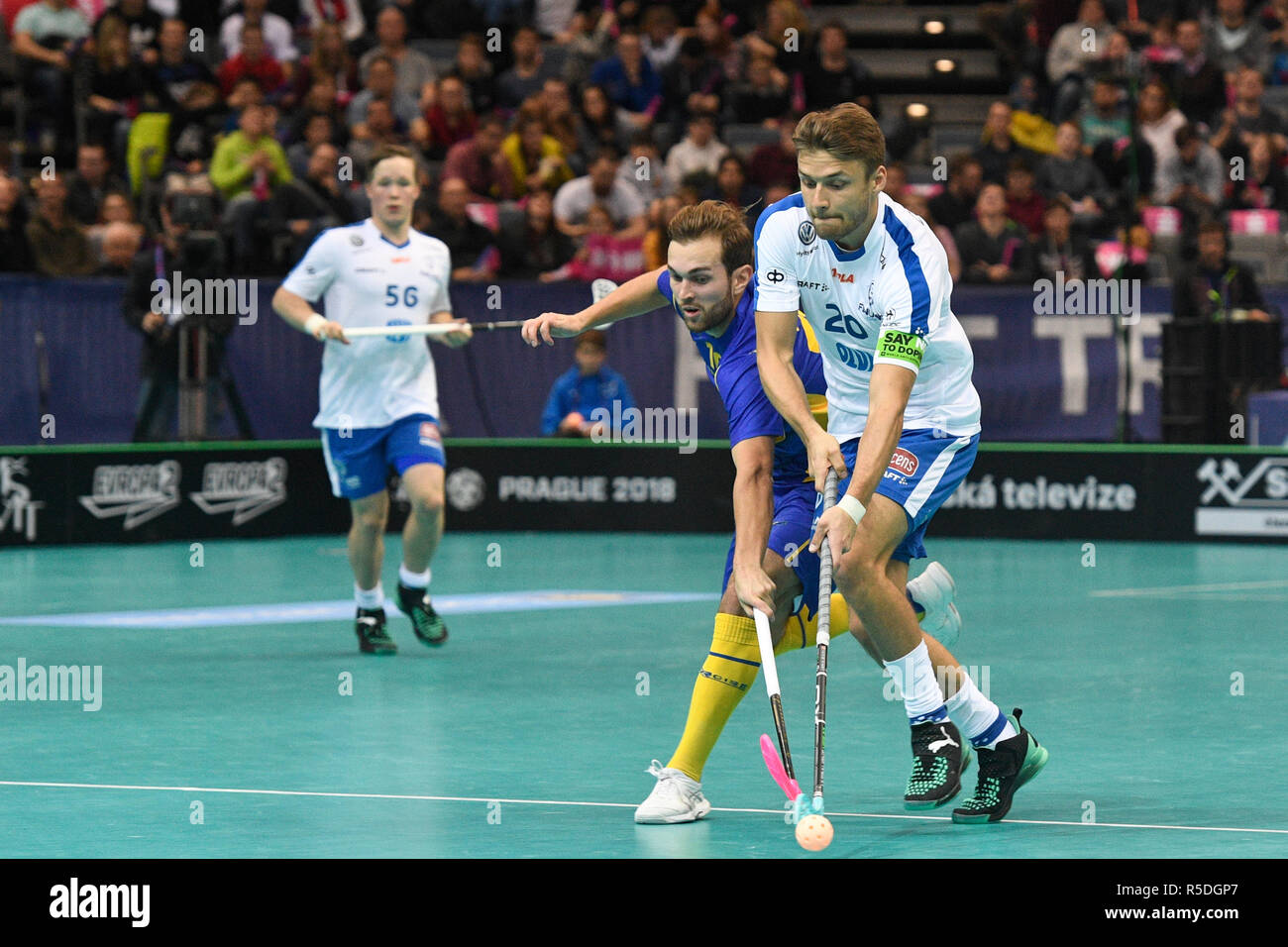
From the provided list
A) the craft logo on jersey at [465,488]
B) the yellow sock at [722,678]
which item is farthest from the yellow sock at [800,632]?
the craft logo on jersey at [465,488]

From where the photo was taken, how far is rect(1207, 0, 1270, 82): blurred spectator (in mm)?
19750

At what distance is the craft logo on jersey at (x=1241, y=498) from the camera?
48.8 ft

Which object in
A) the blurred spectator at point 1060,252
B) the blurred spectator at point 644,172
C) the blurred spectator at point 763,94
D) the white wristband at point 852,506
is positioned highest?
the blurred spectator at point 763,94

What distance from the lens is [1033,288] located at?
15797 mm

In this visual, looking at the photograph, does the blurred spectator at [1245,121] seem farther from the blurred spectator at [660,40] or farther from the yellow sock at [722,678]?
the yellow sock at [722,678]

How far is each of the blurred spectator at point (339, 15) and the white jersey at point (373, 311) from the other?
9.79 meters

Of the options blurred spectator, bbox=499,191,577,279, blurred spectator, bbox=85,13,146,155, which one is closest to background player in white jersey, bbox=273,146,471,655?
blurred spectator, bbox=499,191,577,279

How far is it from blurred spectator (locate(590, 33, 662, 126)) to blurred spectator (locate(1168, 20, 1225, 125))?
461 cm

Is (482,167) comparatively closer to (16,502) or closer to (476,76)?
(476,76)

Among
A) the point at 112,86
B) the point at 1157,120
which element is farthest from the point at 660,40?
the point at 112,86

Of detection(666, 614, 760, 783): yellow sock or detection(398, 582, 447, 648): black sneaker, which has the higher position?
detection(666, 614, 760, 783): yellow sock

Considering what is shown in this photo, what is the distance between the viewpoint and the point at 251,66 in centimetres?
1856

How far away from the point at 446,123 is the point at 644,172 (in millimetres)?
1779

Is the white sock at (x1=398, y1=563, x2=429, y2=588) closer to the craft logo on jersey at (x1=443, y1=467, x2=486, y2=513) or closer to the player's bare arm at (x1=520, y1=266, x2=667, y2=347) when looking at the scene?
the player's bare arm at (x1=520, y1=266, x2=667, y2=347)
